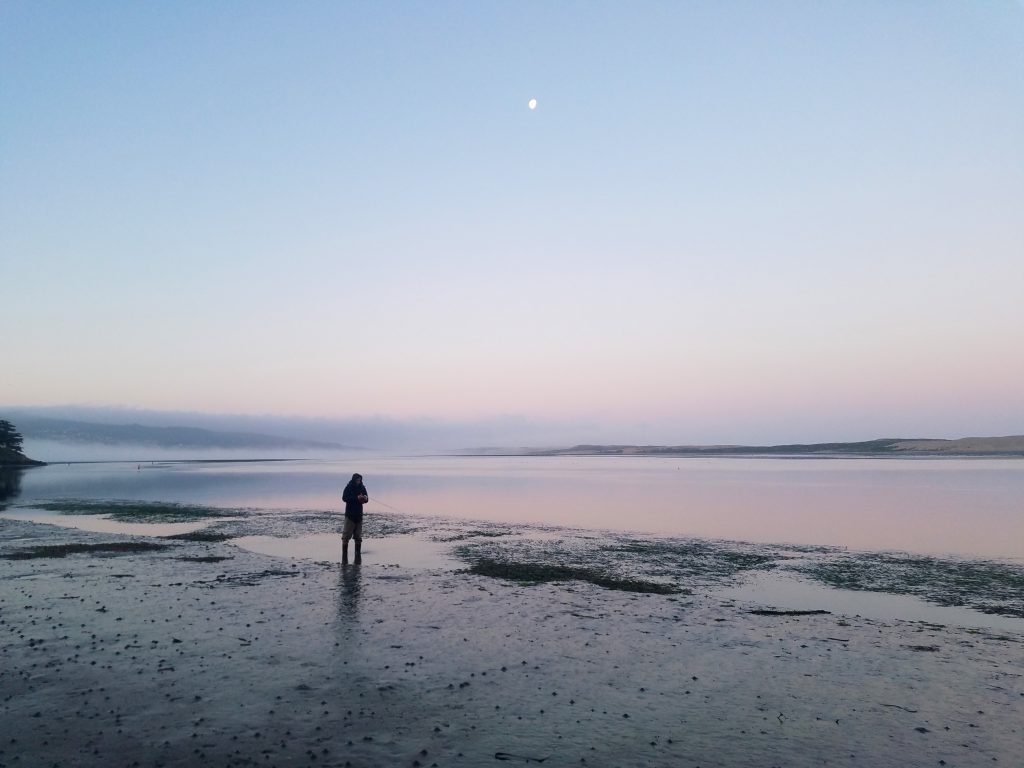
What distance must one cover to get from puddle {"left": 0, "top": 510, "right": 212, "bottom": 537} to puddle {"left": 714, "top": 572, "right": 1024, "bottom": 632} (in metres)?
25.8

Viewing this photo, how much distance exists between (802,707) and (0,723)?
1146 centimetres

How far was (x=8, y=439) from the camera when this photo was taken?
120250mm

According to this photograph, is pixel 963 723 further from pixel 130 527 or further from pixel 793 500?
pixel 793 500

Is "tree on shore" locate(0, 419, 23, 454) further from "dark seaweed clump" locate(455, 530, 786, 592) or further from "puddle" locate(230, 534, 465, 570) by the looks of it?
"dark seaweed clump" locate(455, 530, 786, 592)

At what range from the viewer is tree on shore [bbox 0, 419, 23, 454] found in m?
119

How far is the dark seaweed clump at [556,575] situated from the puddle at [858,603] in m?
1.95

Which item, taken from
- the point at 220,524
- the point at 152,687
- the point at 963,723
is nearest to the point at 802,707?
the point at 963,723

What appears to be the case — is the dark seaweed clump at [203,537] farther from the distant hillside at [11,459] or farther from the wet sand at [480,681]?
the distant hillside at [11,459]

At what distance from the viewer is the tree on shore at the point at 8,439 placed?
118637mm

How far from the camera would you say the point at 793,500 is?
156ft

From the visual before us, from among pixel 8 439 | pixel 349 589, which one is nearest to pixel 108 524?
pixel 349 589

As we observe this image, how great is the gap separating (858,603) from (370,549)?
17892 mm

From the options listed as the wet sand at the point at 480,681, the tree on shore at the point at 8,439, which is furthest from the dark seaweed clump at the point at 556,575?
the tree on shore at the point at 8,439

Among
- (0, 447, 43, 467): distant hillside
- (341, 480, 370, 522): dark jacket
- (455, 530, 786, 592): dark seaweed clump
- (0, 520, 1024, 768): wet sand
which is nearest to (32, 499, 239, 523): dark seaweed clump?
(341, 480, 370, 522): dark jacket
